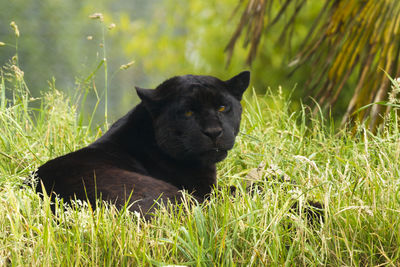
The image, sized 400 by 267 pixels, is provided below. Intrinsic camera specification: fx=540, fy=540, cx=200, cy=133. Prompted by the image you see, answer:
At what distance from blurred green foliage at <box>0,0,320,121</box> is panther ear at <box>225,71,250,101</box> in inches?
57.4

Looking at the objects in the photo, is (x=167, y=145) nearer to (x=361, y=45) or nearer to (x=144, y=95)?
(x=144, y=95)

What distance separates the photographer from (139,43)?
8.38m

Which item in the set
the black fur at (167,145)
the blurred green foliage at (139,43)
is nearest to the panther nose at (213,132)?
the black fur at (167,145)

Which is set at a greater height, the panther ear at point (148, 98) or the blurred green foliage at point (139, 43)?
the panther ear at point (148, 98)

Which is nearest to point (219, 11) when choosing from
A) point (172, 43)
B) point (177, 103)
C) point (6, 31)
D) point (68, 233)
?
point (172, 43)

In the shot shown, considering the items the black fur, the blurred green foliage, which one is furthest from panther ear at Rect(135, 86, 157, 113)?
the blurred green foliage

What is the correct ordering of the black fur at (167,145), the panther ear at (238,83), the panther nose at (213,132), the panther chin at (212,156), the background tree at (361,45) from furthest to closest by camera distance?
the background tree at (361,45) → the panther ear at (238,83) → the panther chin at (212,156) → the panther nose at (213,132) → the black fur at (167,145)

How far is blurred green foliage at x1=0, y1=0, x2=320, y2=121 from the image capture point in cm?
700

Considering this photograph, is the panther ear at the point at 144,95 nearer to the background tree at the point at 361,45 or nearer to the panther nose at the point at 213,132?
the panther nose at the point at 213,132

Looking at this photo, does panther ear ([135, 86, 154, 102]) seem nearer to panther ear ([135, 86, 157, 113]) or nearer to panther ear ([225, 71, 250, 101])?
panther ear ([135, 86, 157, 113])

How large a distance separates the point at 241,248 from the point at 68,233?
26.5 inches

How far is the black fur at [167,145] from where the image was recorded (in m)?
2.71

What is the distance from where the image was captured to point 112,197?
2531mm

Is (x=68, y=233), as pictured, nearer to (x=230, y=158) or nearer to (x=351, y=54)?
(x=230, y=158)
